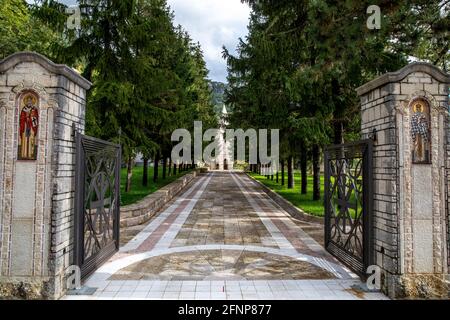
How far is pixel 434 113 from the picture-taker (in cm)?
534

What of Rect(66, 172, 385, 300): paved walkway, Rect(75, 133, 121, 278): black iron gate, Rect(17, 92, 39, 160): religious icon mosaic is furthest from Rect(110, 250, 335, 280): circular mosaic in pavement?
Rect(17, 92, 39, 160): religious icon mosaic

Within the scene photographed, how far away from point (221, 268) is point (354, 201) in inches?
114

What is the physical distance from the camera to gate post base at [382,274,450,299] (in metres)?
5.21

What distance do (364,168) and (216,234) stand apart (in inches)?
198

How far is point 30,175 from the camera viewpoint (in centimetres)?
508

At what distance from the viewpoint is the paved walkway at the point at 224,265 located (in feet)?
17.7

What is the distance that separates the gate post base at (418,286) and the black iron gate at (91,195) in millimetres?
4949

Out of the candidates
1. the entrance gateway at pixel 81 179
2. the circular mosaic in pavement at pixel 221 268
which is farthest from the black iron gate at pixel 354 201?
the circular mosaic in pavement at pixel 221 268

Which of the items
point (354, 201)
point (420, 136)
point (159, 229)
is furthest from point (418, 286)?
point (159, 229)

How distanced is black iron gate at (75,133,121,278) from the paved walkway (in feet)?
1.02
